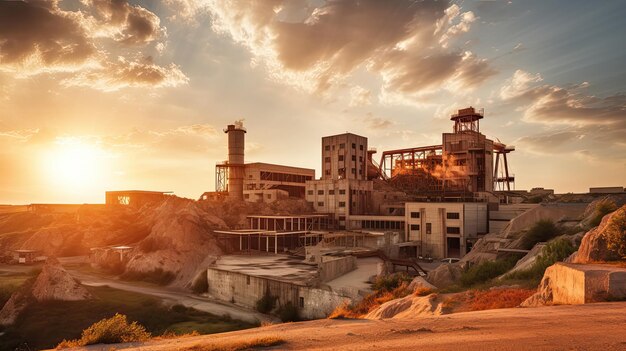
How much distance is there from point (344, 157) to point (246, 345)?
240ft

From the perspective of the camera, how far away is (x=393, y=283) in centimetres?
3303

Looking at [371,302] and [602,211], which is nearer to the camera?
[371,302]

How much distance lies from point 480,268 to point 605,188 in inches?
3376

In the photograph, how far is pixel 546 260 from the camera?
1019 inches

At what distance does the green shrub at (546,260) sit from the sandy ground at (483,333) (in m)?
12.7

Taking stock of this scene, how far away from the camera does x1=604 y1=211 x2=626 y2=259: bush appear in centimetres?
1770

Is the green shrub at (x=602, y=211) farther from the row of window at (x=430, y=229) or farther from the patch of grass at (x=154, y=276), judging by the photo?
the patch of grass at (x=154, y=276)

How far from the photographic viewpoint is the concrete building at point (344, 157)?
274 ft

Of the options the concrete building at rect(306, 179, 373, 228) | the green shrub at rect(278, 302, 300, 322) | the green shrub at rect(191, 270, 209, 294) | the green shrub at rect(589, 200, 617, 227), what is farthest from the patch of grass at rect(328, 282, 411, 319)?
the concrete building at rect(306, 179, 373, 228)

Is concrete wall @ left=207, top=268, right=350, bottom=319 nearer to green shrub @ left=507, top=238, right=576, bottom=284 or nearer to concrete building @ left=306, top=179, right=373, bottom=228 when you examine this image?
green shrub @ left=507, top=238, right=576, bottom=284

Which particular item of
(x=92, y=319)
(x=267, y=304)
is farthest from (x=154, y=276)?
(x=267, y=304)

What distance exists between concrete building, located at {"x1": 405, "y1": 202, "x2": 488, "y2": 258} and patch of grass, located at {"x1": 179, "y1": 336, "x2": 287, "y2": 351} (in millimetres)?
55039

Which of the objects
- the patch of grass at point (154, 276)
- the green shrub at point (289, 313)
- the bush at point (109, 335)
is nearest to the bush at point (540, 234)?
the green shrub at point (289, 313)

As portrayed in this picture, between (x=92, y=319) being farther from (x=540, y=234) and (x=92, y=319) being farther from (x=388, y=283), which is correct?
(x=540, y=234)
